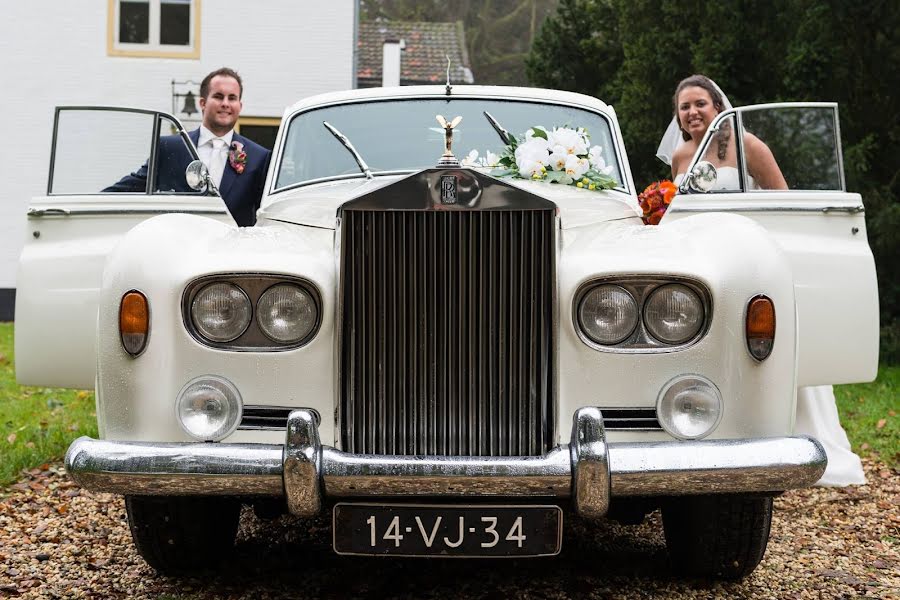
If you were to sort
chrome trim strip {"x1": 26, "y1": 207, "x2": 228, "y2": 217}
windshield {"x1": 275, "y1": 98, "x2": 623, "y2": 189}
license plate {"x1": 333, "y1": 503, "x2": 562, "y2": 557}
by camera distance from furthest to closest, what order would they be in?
windshield {"x1": 275, "y1": 98, "x2": 623, "y2": 189}, chrome trim strip {"x1": 26, "y1": 207, "x2": 228, "y2": 217}, license plate {"x1": 333, "y1": 503, "x2": 562, "y2": 557}

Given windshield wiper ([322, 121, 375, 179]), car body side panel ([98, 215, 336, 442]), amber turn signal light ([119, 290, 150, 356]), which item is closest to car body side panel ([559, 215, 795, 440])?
car body side panel ([98, 215, 336, 442])

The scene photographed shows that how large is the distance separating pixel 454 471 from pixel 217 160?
3.24 meters

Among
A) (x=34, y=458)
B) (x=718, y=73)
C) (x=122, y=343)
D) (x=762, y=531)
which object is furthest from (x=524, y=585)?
(x=718, y=73)

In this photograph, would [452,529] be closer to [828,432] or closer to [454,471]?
[454,471]

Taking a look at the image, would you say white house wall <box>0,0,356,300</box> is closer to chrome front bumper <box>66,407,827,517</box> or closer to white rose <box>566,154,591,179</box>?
white rose <box>566,154,591,179</box>

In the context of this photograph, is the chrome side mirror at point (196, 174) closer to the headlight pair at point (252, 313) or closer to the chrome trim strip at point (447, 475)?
the headlight pair at point (252, 313)

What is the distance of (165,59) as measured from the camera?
1716 cm

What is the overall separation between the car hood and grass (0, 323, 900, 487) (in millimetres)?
2356

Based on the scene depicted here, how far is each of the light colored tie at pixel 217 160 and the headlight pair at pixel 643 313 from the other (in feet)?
9.69

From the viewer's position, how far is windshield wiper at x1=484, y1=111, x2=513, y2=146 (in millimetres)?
4785

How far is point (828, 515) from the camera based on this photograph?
5152 mm

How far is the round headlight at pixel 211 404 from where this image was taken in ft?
10.6

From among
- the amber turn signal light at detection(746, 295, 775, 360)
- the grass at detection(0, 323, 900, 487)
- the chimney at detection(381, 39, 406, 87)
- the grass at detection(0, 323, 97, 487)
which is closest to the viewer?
the amber turn signal light at detection(746, 295, 775, 360)

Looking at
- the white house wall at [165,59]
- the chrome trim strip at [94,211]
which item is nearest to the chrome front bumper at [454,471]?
the chrome trim strip at [94,211]
